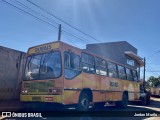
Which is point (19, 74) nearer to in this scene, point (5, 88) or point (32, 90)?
point (5, 88)

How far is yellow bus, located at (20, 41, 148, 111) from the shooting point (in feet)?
31.2

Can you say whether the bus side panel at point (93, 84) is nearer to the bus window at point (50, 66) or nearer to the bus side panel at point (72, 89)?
the bus side panel at point (72, 89)

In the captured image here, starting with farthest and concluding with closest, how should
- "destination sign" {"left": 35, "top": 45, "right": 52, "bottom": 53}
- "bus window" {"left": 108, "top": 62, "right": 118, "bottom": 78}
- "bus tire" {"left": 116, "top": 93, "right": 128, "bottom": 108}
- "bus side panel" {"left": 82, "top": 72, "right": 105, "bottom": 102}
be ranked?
"bus tire" {"left": 116, "top": 93, "right": 128, "bottom": 108}
"bus window" {"left": 108, "top": 62, "right": 118, "bottom": 78}
"bus side panel" {"left": 82, "top": 72, "right": 105, "bottom": 102}
"destination sign" {"left": 35, "top": 45, "right": 52, "bottom": 53}

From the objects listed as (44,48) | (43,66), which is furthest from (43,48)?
(43,66)

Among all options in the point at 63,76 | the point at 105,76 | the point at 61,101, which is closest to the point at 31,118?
the point at 61,101

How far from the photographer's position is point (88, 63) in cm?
1183

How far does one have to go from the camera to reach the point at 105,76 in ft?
45.0

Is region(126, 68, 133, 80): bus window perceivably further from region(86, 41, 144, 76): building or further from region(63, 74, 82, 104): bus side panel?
region(86, 41, 144, 76): building

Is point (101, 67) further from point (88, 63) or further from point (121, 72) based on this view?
point (121, 72)

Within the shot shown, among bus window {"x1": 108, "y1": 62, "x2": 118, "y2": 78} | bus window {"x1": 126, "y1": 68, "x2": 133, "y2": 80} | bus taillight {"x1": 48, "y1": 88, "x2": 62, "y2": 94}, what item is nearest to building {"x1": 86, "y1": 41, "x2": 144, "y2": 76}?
bus window {"x1": 126, "y1": 68, "x2": 133, "y2": 80}

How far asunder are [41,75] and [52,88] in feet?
3.43

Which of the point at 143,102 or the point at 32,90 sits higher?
the point at 32,90

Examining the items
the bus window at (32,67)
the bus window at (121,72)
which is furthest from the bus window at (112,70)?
the bus window at (32,67)

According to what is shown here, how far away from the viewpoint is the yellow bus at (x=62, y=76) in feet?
31.2
